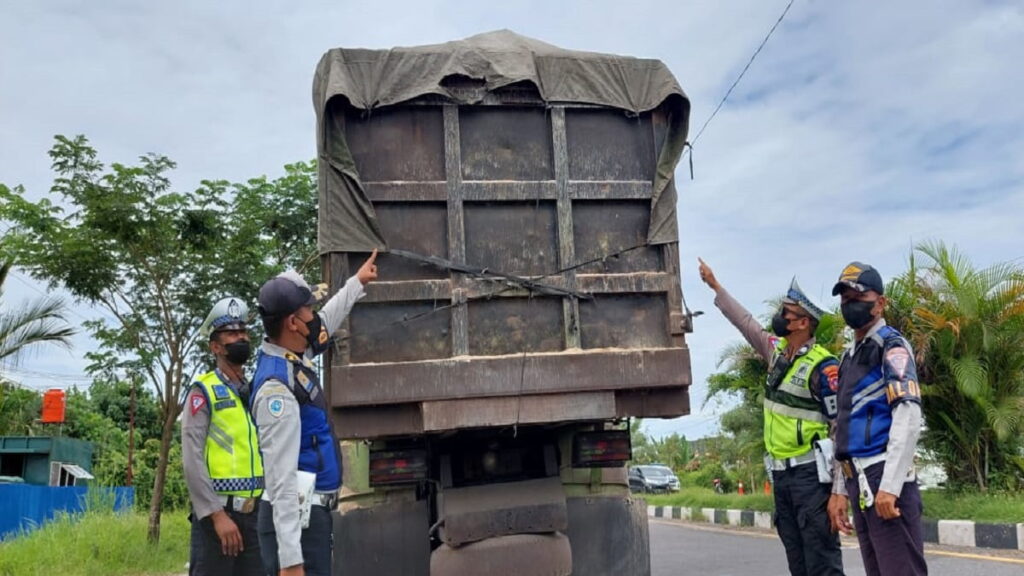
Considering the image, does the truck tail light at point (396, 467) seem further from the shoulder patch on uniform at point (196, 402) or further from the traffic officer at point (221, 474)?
the shoulder patch on uniform at point (196, 402)

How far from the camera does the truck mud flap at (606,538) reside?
4.93m

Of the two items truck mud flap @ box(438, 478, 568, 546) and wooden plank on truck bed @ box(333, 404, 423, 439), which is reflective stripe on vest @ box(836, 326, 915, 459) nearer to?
truck mud flap @ box(438, 478, 568, 546)

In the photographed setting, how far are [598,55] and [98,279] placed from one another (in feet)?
23.7

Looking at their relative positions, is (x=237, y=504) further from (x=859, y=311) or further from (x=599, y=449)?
(x=859, y=311)

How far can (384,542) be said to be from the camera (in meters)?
4.91

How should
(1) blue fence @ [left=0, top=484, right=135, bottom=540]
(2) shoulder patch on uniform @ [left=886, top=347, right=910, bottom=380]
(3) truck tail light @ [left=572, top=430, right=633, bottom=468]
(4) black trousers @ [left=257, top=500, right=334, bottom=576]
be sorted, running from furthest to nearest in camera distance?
(1) blue fence @ [left=0, top=484, right=135, bottom=540] < (3) truck tail light @ [left=572, top=430, right=633, bottom=468] < (2) shoulder patch on uniform @ [left=886, top=347, right=910, bottom=380] < (4) black trousers @ [left=257, top=500, right=334, bottom=576]

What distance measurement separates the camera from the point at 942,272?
30.5 feet

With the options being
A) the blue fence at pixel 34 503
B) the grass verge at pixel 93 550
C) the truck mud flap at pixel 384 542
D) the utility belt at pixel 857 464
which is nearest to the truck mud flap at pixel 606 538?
the truck mud flap at pixel 384 542

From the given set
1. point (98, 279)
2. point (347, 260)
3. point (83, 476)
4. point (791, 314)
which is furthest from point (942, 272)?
point (83, 476)

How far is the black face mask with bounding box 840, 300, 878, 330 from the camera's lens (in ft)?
11.5

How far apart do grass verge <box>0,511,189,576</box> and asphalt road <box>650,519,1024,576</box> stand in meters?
5.15

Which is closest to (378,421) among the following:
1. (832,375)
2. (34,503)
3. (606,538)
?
(606,538)

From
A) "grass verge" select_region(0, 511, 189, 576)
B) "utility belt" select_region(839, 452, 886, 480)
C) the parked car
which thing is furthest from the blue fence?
the parked car

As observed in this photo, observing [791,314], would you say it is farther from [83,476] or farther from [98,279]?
[83,476]
